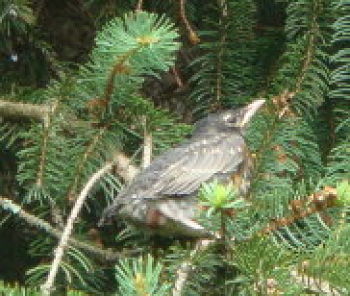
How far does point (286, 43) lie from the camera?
12.2 ft

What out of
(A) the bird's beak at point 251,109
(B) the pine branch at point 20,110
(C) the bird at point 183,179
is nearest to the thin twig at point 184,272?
(C) the bird at point 183,179

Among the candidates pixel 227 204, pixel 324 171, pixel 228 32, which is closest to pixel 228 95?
pixel 228 32

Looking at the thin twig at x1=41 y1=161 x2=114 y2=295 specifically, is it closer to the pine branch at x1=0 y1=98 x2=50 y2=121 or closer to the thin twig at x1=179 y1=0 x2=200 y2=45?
the pine branch at x1=0 y1=98 x2=50 y2=121

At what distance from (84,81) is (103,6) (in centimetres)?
52

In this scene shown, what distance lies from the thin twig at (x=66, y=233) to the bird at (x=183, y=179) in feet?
0.46

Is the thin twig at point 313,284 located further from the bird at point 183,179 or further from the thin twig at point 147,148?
the thin twig at point 147,148

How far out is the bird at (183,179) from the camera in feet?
11.0

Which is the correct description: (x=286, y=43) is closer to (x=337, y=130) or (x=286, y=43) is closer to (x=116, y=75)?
(x=337, y=130)

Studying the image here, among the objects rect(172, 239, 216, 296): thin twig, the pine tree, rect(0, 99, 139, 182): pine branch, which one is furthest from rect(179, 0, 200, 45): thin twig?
rect(172, 239, 216, 296): thin twig

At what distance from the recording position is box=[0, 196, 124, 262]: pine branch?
3.10 metres

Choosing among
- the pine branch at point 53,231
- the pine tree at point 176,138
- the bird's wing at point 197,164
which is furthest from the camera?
the bird's wing at point 197,164

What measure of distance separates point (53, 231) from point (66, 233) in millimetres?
199

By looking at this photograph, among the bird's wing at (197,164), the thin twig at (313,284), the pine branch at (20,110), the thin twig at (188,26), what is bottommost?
the thin twig at (313,284)

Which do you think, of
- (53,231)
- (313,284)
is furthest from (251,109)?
(313,284)
